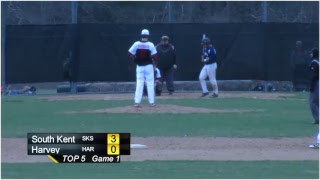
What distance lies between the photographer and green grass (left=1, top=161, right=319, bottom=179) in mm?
12172

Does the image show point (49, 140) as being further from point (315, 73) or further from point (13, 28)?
point (13, 28)

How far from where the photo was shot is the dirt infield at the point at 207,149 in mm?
14211

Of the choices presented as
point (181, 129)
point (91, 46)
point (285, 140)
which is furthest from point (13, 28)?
point (285, 140)

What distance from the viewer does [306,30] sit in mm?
31266

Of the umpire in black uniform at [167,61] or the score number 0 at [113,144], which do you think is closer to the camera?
the score number 0 at [113,144]

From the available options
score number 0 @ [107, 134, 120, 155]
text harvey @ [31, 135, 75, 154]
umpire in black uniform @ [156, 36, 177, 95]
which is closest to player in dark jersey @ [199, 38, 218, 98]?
umpire in black uniform @ [156, 36, 177, 95]

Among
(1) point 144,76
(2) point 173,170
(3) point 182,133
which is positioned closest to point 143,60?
(1) point 144,76

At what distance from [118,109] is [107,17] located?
16.5m

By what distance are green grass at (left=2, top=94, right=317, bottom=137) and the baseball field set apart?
0.06 feet

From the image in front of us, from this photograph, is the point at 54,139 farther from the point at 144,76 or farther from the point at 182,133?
the point at 144,76

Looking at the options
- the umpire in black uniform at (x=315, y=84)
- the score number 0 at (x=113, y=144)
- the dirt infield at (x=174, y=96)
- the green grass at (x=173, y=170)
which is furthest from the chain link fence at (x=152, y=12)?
the score number 0 at (x=113, y=144)

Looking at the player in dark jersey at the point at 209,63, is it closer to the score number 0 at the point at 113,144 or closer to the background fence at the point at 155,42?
the background fence at the point at 155,42

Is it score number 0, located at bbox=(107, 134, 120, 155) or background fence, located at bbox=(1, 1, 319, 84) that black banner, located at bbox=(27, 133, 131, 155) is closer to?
score number 0, located at bbox=(107, 134, 120, 155)

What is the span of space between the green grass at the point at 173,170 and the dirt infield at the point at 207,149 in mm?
596
